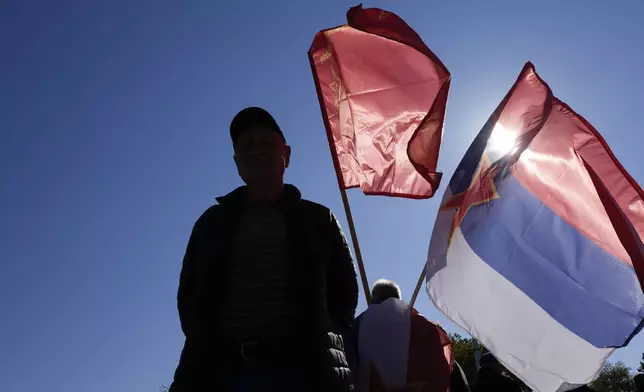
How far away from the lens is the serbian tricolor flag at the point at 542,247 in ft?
13.1

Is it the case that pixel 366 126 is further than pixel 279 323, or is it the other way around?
pixel 366 126

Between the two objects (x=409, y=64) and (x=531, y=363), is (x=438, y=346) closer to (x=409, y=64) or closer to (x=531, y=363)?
(x=531, y=363)

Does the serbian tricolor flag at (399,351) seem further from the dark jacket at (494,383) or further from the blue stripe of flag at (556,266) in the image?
the dark jacket at (494,383)

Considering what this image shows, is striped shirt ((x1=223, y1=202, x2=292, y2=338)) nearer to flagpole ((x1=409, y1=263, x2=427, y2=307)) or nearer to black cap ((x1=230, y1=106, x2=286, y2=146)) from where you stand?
black cap ((x1=230, y1=106, x2=286, y2=146))

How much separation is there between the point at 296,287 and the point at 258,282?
0.14 meters

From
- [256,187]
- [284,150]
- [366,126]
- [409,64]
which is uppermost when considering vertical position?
[409,64]

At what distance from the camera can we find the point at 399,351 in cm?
368

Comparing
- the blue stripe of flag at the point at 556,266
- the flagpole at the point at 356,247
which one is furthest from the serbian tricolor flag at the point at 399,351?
the blue stripe of flag at the point at 556,266

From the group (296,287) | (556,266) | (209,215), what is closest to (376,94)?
(556,266)

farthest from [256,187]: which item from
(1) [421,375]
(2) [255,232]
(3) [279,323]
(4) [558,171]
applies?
(4) [558,171]

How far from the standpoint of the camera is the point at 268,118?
7.91 feet

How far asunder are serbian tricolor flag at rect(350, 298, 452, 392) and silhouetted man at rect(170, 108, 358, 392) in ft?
4.94

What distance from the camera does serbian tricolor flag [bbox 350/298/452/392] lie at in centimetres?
361

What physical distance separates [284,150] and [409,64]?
2.89 metres
